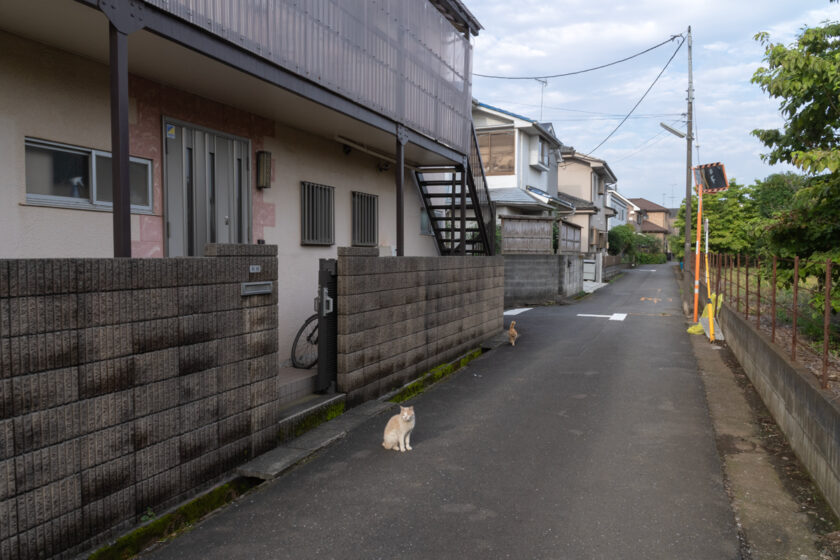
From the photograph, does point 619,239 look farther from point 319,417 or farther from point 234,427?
point 234,427

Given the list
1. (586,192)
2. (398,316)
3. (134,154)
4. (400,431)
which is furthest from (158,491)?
(586,192)

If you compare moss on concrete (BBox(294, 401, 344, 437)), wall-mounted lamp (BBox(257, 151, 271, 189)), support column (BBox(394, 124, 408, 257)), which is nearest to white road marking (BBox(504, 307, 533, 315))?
support column (BBox(394, 124, 408, 257))

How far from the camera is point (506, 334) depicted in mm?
12820

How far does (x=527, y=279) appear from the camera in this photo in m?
21.2

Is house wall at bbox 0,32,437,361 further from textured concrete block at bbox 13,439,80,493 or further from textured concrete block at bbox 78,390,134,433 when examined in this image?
textured concrete block at bbox 13,439,80,493

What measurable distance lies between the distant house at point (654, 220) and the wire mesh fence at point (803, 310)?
72.0 m

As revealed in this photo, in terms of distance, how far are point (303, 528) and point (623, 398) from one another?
504 centimetres

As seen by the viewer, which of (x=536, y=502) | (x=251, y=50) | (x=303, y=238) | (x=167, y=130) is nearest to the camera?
(x=536, y=502)

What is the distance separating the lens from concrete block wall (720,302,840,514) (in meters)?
4.32

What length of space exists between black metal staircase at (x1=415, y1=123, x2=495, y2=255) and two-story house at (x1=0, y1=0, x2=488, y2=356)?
81cm

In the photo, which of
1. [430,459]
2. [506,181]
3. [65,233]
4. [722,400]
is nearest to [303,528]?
[430,459]

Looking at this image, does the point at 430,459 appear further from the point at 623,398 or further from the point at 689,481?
the point at 623,398

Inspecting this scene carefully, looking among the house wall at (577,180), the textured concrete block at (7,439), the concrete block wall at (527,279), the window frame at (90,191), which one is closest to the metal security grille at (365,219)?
the window frame at (90,191)

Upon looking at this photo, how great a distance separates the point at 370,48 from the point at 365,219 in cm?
333
